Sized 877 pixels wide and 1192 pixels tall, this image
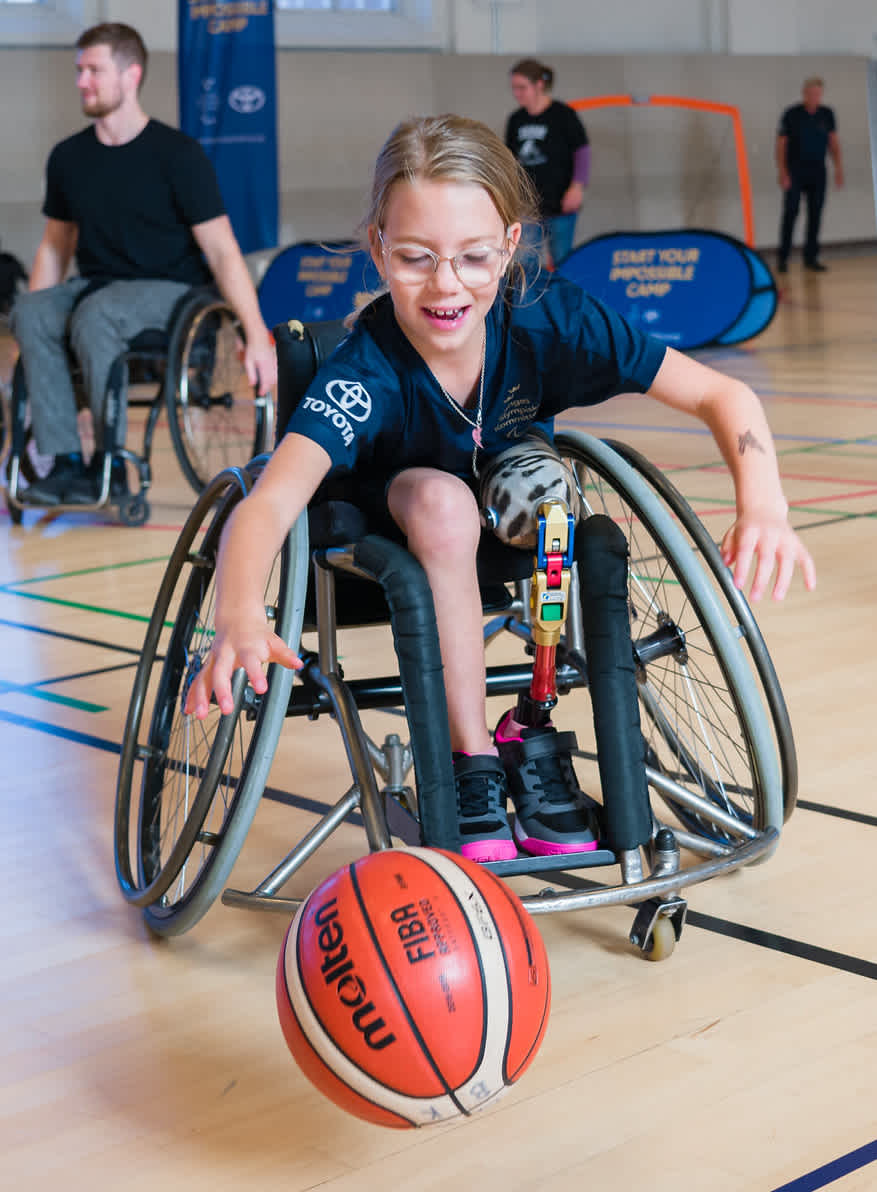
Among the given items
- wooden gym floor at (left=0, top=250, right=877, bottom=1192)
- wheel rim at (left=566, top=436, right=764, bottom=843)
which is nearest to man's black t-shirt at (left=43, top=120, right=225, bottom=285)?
wooden gym floor at (left=0, top=250, right=877, bottom=1192)

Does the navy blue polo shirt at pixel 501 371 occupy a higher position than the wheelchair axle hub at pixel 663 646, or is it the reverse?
the navy blue polo shirt at pixel 501 371

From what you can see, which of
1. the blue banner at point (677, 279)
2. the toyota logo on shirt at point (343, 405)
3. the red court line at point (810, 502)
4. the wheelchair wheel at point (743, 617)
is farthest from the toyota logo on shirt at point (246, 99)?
the toyota logo on shirt at point (343, 405)

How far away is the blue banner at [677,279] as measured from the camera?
7914 mm

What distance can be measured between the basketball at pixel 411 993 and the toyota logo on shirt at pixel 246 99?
7.00m

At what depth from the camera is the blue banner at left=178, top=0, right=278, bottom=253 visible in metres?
7.71

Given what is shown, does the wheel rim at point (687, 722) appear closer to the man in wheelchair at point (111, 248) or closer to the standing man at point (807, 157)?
the man in wheelchair at point (111, 248)

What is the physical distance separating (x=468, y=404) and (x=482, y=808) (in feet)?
1.43

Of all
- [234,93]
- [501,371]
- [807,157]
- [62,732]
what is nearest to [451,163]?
[501,371]

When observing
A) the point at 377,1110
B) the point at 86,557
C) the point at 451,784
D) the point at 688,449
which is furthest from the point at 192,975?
the point at 688,449

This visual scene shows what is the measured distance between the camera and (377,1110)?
123 centimetres

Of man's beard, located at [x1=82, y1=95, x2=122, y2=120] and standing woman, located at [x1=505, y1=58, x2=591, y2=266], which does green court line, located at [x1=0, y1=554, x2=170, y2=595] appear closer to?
man's beard, located at [x1=82, y1=95, x2=122, y2=120]

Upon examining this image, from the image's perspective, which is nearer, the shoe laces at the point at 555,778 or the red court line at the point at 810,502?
the shoe laces at the point at 555,778

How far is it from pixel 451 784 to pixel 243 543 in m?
0.31

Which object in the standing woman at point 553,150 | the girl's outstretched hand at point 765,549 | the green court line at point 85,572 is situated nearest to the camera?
the girl's outstretched hand at point 765,549
